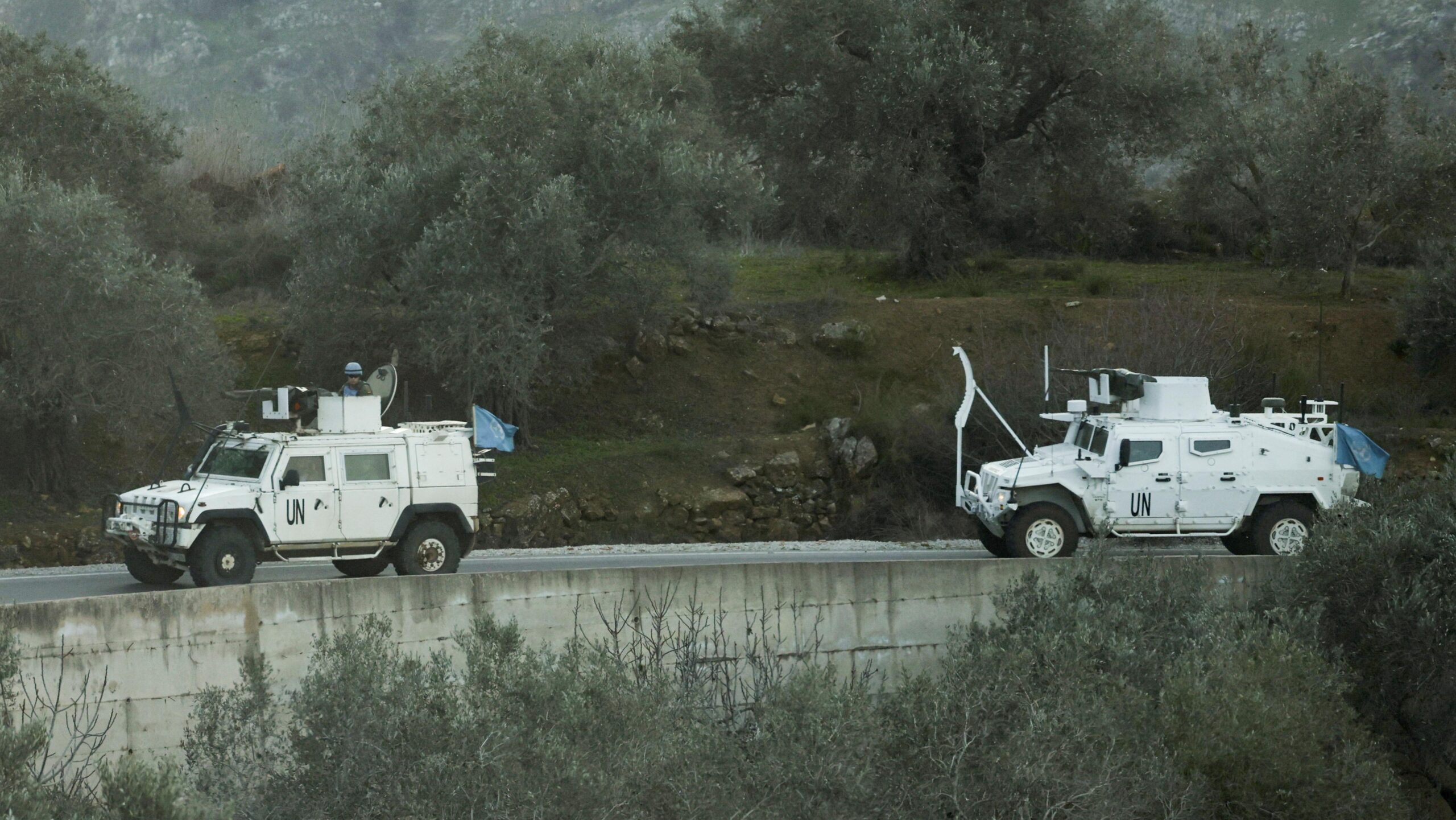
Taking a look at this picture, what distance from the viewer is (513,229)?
88.8ft

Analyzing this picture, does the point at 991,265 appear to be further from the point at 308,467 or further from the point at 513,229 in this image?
the point at 308,467

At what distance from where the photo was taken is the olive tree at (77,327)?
23594mm

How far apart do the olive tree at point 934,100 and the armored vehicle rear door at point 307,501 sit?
2077 cm

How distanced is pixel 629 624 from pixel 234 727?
16.1 ft

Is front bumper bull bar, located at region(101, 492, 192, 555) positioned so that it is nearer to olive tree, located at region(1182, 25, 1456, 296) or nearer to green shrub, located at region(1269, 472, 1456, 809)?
green shrub, located at region(1269, 472, 1456, 809)

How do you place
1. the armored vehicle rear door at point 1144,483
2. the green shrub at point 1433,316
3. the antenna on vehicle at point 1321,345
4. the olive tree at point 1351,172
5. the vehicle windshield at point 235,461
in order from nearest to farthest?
the vehicle windshield at point 235,461
the armored vehicle rear door at point 1144,483
the green shrub at point 1433,316
the antenna on vehicle at point 1321,345
the olive tree at point 1351,172

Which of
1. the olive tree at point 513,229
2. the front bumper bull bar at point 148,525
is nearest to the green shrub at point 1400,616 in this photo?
the front bumper bull bar at point 148,525

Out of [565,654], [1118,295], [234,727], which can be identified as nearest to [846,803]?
[565,654]

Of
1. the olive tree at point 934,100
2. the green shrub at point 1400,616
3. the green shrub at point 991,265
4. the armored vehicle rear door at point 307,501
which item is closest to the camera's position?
the green shrub at point 1400,616

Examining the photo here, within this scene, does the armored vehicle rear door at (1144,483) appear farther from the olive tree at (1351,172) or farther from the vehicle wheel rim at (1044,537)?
the olive tree at (1351,172)

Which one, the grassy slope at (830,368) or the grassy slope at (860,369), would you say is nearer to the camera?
the grassy slope at (830,368)

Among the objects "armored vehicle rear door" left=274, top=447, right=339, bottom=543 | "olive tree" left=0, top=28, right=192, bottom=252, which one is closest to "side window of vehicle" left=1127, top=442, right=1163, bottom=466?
"armored vehicle rear door" left=274, top=447, right=339, bottom=543

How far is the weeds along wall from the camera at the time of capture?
→ 38.7ft

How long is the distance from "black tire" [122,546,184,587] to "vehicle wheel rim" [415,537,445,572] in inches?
102
